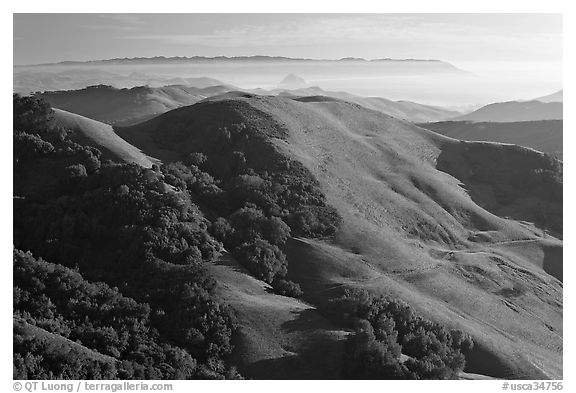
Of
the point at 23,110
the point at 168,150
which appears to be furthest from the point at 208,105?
the point at 23,110

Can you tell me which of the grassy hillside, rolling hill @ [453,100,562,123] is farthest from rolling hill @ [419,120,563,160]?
rolling hill @ [453,100,562,123]

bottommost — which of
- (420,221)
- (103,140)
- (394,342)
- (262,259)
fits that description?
(394,342)

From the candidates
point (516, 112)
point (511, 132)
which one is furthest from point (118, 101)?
point (516, 112)

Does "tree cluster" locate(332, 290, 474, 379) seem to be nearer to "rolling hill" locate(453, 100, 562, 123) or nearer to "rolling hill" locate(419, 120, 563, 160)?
"rolling hill" locate(419, 120, 563, 160)

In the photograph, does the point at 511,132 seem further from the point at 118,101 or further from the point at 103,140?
the point at 103,140

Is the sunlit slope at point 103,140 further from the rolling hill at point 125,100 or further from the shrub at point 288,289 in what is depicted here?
the rolling hill at point 125,100
